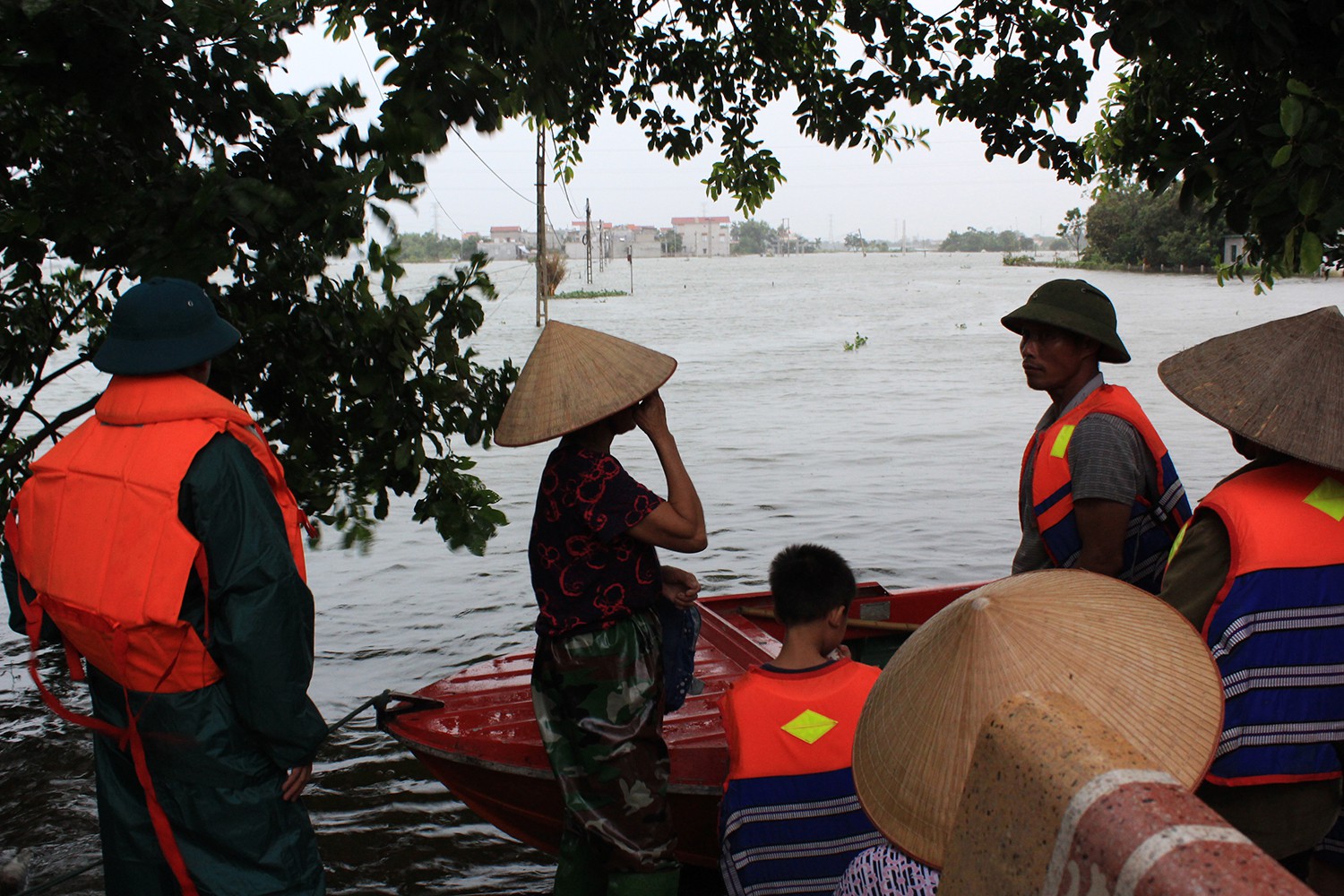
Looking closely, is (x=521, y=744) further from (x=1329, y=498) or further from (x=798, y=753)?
(x=1329, y=498)

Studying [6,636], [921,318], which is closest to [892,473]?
[6,636]

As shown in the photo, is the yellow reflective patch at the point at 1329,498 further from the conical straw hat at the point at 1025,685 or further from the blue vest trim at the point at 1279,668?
the conical straw hat at the point at 1025,685

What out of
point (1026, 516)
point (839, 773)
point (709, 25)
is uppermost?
point (709, 25)

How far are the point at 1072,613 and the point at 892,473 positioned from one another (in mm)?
11862

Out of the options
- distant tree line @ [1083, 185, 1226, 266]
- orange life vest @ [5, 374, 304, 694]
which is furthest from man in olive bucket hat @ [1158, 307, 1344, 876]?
distant tree line @ [1083, 185, 1226, 266]

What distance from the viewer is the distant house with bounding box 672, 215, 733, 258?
176 meters

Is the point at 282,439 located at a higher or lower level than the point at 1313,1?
lower

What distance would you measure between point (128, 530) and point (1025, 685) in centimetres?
185

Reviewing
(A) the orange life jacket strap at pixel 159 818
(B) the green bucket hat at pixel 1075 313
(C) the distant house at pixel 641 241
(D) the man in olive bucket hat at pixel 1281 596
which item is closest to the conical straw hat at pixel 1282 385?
(D) the man in olive bucket hat at pixel 1281 596

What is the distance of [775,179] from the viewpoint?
7371 millimetres

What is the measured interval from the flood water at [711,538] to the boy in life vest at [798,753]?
1.91 metres

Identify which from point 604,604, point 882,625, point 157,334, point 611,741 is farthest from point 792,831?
point 882,625

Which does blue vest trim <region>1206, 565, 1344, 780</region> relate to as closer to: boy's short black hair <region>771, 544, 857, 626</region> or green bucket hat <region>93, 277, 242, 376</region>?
boy's short black hair <region>771, 544, 857, 626</region>

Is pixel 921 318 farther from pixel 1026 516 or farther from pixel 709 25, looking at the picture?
pixel 1026 516
